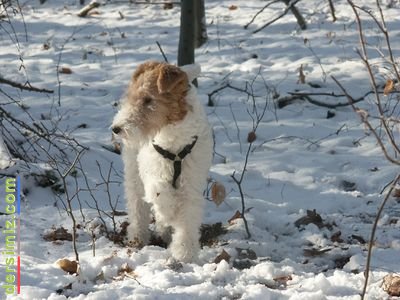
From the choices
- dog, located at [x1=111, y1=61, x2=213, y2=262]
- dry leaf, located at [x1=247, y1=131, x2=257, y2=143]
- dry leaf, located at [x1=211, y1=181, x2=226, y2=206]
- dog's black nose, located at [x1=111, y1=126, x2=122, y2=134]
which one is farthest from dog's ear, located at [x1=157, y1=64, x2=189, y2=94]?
dry leaf, located at [x1=247, y1=131, x2=257, y2=143]

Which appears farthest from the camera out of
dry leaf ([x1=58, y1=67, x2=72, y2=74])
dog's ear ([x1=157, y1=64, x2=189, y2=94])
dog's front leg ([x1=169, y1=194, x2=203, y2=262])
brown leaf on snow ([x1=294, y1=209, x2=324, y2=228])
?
dry leaf ([x1=58, y1=67, x2=72, y2=74])

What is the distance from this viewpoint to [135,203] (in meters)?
4.57

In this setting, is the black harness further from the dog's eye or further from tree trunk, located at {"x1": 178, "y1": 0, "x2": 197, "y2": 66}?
tree trunk, located at {"x1": 178, "y1": 0, "x2": 197, "y2": 66}

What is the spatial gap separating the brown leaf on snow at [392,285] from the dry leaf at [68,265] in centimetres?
195

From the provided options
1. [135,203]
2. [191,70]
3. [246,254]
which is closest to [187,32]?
[191,70]

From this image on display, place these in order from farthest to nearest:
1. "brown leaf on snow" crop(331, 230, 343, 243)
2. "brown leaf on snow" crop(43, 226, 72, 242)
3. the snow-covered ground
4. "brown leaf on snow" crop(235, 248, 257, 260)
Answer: "brown leaf on snow" crop(331, 230, 343, 243)
"brown leaf on snow" crop(43, 226, 72, 242)
"brown leaf on snow" crop(235, 248, 257, 260)
the snow-covered ground

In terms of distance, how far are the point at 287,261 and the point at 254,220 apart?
0.84m

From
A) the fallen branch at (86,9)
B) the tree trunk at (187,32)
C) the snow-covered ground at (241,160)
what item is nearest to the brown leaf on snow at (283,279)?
the snow-covered ground at (241,160)

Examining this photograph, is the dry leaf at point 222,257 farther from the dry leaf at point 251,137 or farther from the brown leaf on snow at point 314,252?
the dry leaf at point 251,137

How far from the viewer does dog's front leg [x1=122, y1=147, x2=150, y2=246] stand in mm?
4520

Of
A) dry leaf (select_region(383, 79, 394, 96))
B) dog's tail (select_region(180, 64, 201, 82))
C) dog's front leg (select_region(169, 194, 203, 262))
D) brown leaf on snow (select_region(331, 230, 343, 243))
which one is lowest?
brown leaf on snow (select_region(331, 230, 343, 243))

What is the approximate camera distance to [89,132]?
22.0 feet

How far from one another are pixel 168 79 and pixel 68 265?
4.74 ft

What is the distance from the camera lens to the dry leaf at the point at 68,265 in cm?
355
